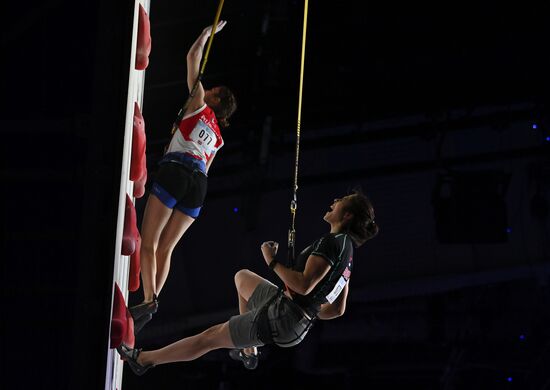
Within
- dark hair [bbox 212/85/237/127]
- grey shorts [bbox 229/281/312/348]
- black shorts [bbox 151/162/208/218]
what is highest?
dark hair [bbox 212/85/237/127]

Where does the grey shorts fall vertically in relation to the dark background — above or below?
below

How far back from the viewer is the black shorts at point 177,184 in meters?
3.31

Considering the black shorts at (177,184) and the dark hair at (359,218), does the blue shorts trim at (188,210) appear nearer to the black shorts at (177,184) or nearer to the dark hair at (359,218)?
the black shorts at (177,184)

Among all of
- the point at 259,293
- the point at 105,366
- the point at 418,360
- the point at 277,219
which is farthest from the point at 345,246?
the point at 418,360

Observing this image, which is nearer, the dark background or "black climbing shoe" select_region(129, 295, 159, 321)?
"black climbing shoe" select_region(129, 295, 159, 321)

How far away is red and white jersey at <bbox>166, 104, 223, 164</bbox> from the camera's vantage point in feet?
10.8

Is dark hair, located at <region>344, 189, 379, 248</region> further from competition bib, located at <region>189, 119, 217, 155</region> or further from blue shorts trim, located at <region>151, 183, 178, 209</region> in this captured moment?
blue shorts trim, located at <region>151, 183, 178, 209</region>

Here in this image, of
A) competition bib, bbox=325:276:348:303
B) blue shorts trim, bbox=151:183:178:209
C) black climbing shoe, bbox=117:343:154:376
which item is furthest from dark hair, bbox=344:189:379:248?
black climbing shoe, bbox=117:343:154:376

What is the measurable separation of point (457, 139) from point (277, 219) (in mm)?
1508

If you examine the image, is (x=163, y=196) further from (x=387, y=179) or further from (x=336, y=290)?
(x=387, y=179)

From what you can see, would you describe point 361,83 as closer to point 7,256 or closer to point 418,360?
point 418,360

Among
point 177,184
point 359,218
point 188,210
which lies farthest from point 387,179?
point 177,184

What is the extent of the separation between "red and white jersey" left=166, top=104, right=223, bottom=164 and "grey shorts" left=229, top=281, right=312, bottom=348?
641mm

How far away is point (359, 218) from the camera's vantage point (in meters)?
3.33
